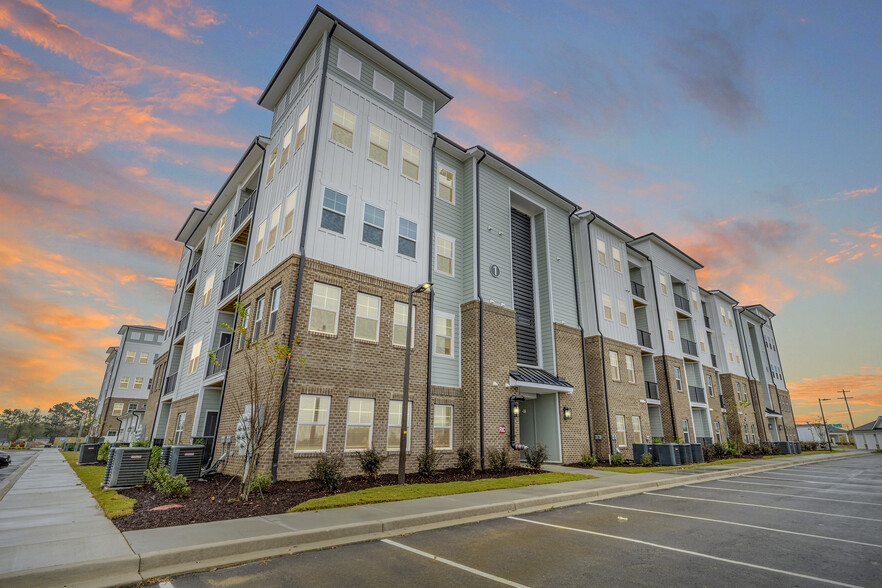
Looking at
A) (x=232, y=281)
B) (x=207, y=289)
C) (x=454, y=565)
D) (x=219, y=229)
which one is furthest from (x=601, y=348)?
(x=219, y=229)

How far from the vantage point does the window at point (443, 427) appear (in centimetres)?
1622

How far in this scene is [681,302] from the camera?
111 ft

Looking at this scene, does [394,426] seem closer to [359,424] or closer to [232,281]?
[359,424]

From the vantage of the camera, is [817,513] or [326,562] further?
[817,513]

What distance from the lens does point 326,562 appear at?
5.87 metres

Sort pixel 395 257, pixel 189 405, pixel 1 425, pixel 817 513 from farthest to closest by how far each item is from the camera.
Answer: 1. pixel 1 425
2. pixel 189 405
3. pixel 395 257
4. pixel 817 513

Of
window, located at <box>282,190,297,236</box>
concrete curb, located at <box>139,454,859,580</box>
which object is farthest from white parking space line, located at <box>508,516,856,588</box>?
window, located at <box>282,190,297,236</box>

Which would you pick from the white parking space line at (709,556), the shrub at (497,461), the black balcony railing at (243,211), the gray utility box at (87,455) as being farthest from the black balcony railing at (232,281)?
the gray utility box at (87,455)

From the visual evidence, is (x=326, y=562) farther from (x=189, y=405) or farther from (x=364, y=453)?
(x=189, y=405)

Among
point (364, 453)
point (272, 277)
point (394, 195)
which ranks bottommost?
point (364, 453)

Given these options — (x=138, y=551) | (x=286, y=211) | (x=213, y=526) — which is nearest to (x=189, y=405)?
(x=286, y=211)

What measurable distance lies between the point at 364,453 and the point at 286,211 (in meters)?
8.85

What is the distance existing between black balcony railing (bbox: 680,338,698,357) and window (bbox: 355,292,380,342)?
27140mm

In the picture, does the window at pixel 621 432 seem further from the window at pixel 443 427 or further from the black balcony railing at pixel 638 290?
the window at pixel 443 427
